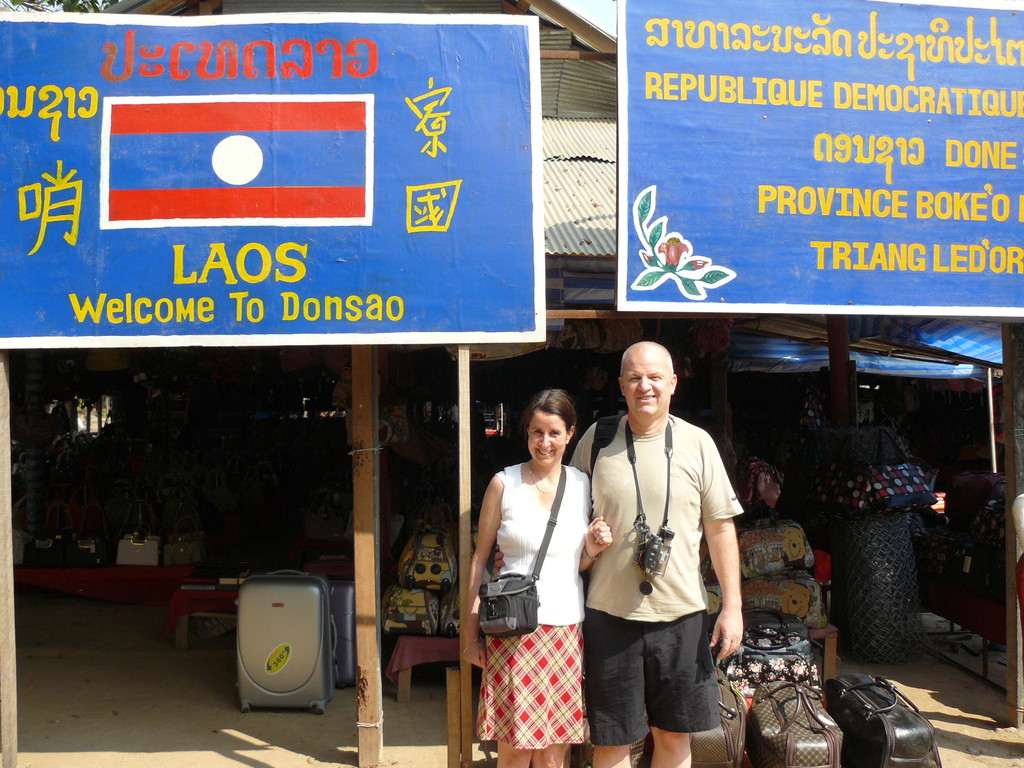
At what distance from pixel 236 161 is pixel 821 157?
286 centimetres

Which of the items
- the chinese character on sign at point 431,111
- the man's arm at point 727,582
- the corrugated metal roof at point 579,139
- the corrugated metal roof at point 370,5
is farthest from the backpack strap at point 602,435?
the corrugated metal roof at point 370,5

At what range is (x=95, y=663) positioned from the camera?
5.85 m

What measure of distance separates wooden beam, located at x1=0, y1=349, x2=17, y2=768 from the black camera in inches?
120

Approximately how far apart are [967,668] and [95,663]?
6018 millimetres

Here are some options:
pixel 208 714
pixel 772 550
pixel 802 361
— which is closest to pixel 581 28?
pixel 772 550

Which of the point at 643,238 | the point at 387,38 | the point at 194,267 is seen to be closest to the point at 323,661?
the point at 194,267

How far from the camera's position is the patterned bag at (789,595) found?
511 cm

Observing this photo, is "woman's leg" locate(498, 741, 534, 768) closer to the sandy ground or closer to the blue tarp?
the sandy ground

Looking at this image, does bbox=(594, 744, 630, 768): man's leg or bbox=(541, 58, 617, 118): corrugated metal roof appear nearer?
bbox=(594, 744, 630, 768): man's leg

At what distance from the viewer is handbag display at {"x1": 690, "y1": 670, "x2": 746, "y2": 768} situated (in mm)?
3855

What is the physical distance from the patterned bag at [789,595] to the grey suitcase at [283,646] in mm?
2645

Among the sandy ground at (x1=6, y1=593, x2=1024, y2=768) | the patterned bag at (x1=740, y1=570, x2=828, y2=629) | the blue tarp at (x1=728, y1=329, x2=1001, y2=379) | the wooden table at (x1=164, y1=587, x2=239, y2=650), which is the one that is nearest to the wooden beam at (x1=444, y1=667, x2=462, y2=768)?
the sandy ground at (x1=6, y1=593, x2=1024, y2=768)

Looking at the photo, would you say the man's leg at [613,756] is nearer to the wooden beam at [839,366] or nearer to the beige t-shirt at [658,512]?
the beige t-shirt at [658,512]

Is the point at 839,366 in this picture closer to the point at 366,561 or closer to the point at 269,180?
the point at 366,561
